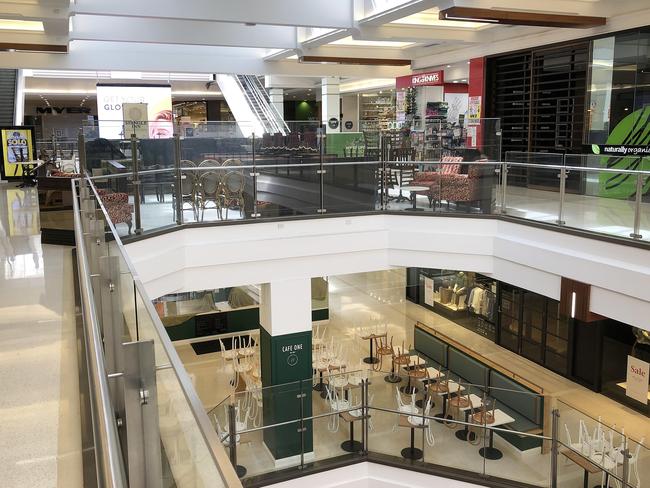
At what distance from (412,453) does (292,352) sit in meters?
2.42

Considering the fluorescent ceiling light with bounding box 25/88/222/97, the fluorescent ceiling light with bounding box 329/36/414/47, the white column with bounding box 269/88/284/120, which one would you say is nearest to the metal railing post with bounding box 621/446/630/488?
the fluorescent ceiling light with bounding box 329/36/414/47

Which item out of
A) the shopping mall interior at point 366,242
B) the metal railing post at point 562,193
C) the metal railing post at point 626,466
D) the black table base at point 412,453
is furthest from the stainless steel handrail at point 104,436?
the black table base at point 412,453

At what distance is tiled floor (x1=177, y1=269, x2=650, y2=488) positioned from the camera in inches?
358

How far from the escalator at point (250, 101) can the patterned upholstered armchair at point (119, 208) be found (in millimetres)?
11089

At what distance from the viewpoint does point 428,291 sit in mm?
17516

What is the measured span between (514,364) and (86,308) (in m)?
12.9

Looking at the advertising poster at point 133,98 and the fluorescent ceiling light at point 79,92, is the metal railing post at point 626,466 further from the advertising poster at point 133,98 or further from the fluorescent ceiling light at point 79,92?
the fluorescent ceiling light at point 79,92

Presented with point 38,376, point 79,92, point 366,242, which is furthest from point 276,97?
point 38,376

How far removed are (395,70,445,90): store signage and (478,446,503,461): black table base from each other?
32.3ft

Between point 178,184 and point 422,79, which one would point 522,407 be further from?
point 422,79

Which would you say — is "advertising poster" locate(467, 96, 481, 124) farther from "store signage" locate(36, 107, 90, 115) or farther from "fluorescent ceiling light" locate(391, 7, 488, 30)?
"store signage" locate(36, 107, 90, 115)

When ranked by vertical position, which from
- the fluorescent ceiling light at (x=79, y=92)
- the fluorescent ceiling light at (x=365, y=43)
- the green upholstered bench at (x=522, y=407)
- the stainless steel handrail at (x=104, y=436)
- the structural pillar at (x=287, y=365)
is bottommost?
the green upholstered bench at (x=522, y=407)

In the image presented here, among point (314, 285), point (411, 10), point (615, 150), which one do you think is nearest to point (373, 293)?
point (314, 285)

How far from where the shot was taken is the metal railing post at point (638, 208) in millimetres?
6961
